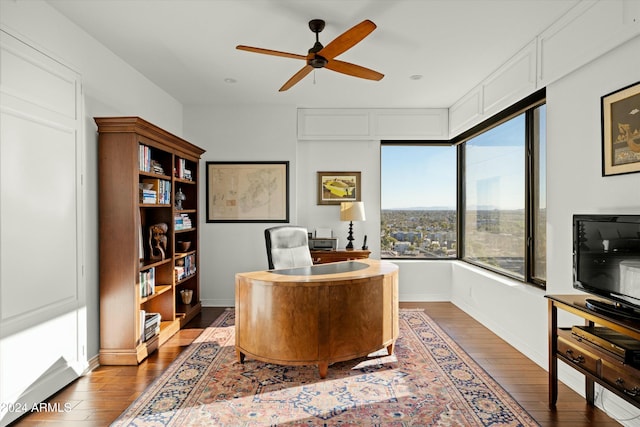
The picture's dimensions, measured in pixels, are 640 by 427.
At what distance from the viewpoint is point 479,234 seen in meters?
4.57

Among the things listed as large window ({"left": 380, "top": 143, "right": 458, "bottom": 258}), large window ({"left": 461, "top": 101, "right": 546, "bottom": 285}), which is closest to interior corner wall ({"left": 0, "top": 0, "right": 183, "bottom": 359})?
large window ({"left": 380, "top": 143, "right": 458, "bottom": 258})

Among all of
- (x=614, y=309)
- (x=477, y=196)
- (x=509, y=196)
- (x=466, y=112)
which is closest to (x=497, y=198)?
(x=509, y=196)

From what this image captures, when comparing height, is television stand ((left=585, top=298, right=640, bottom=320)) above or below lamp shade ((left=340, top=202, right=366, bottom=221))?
below

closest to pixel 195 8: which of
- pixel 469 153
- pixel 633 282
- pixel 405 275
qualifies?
pixel 633 282

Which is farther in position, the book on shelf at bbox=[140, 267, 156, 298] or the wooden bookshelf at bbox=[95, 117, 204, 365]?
the book on shelf at bbox=[140, 267, 156, 298]

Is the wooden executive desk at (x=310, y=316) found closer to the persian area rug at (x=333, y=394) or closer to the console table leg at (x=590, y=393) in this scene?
the persian area rug at (x=333, y=394)

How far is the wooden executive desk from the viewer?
8.83ft

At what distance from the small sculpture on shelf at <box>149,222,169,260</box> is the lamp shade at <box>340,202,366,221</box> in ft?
7.18

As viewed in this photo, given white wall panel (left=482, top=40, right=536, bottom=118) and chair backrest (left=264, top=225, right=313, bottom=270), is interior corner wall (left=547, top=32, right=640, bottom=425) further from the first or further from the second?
chair backrest (left=264, top=225, right=313, bottom=270)

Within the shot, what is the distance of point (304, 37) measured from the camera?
9.93 feet

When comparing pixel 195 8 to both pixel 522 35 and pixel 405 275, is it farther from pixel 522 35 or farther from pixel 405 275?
pixel 405 275

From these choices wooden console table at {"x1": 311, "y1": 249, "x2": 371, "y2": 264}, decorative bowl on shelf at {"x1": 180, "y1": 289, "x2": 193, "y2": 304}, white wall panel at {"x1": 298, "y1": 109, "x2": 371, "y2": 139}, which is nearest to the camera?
decorative bowl on shelf at {"x1": 180, "y1": 289, "x2": 193, "y2": 304}

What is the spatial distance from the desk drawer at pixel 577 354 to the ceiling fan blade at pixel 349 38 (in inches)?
85.6

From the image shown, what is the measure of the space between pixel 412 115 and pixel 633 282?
147 inches
